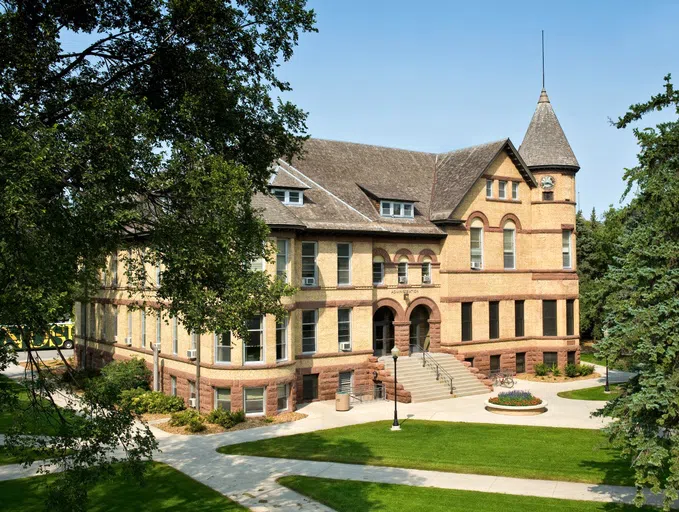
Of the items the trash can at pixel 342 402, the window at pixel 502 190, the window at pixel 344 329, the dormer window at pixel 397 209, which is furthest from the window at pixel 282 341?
the window at pixel 502 190

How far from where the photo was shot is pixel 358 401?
31.7m

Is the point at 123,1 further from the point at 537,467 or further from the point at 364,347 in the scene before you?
the point at 364,347

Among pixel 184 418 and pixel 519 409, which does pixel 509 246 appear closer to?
pixel 519 409

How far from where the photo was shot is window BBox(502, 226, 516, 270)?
38969 mm

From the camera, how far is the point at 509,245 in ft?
129

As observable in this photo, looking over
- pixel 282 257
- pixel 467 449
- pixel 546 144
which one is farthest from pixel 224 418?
pixel 546 144

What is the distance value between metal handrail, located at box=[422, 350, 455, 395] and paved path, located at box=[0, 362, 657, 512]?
3185mm

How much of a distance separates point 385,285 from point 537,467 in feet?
50.8

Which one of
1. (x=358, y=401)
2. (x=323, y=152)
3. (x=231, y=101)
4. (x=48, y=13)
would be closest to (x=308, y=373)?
(x=358, y=401)

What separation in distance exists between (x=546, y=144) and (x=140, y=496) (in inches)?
1235

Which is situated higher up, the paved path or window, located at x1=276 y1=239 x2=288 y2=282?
window, located at x1=276 y1=239 x2=288 y2=282

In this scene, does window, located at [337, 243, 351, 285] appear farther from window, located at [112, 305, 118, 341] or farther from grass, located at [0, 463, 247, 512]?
grass, located at [0, 463, 247, 512]

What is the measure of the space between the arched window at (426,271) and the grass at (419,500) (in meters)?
18.4

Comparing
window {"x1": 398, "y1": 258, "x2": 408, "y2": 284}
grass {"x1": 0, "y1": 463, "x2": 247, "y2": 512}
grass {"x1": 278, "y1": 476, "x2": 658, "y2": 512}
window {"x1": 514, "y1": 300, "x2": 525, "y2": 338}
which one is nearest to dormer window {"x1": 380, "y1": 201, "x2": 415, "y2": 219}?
window {"x1": 398, "y1": 258, "x2": 408, "y2": 284}
